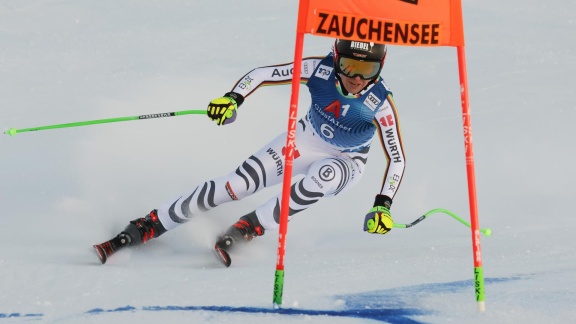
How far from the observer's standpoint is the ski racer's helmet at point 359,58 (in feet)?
18.3

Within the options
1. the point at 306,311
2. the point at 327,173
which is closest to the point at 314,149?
the point at 327,173

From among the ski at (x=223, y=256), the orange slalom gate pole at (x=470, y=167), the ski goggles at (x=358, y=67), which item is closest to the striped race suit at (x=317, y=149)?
the ski goggles at (x=358, y=67)

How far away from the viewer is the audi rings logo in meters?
6.18

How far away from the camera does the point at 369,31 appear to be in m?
4.76

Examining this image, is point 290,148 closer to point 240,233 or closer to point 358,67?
point 358,67

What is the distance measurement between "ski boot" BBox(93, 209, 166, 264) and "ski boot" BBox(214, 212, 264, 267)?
44 cm

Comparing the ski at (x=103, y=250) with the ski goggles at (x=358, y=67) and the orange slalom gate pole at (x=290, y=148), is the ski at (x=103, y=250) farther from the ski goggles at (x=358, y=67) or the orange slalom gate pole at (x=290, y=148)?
the ski goggles at (x=358, y=67)

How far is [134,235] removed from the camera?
622cm

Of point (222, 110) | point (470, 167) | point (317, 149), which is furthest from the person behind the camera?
point (317, 149)

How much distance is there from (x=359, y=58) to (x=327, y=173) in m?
0.89

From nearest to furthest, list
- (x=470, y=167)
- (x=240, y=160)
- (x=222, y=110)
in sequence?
(x=470, y=167) → (x=222, y=110) → (x=240, y=160)

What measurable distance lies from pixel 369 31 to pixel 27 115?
236 inches

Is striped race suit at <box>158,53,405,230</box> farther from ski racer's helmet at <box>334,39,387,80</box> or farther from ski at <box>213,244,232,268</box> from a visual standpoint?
ski at <box>213,244,232,268</box>

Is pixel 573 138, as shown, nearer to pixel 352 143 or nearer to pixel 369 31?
pixel 352 143
